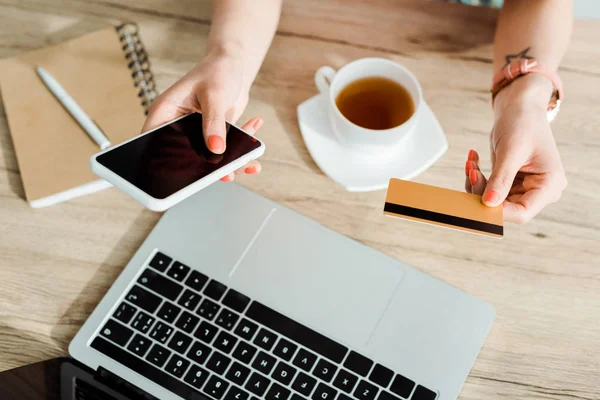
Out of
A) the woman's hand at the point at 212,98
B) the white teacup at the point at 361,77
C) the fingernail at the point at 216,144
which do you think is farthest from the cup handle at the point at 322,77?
the fingernail at the point at 216,144

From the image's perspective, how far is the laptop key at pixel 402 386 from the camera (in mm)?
619

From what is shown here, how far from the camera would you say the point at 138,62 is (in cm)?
82

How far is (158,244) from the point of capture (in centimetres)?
71

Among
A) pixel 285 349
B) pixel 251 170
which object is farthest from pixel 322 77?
pixel 285 349

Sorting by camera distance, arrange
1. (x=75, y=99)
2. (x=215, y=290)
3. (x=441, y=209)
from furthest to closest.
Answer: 1. (x=75, y=99)
2. (x=215, y=290)
3. (x=441, y=209)

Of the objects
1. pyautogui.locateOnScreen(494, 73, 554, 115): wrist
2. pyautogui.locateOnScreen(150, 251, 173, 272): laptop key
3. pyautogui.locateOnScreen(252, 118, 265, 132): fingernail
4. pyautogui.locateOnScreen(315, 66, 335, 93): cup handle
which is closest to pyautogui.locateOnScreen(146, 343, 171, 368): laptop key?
pyautogui.locateOnScreen(150, 251, 173, 272): laptop key

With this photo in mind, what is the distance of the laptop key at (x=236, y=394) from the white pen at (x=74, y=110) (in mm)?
387

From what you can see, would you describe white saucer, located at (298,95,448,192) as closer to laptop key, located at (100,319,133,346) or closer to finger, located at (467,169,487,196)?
finger, located at (467,169,487,196)

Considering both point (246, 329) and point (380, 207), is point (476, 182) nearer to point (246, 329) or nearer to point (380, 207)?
point (380, 207)

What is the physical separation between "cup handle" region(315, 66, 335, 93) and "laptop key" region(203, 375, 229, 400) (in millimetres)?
425

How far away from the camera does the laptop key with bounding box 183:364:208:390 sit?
0.63 meters

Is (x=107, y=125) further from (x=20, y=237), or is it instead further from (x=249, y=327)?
(x=249, y=327)

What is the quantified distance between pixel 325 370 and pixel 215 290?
174 millimetres

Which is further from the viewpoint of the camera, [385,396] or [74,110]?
[74,110]
